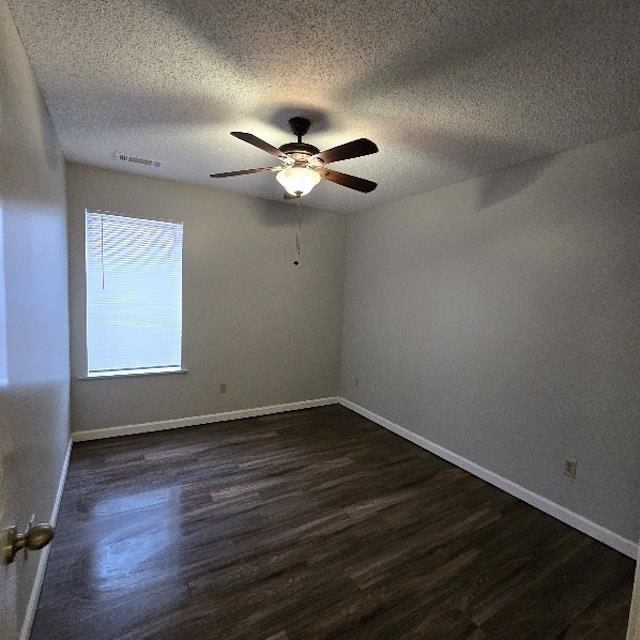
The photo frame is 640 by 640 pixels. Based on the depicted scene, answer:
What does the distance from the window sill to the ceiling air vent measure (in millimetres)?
1922

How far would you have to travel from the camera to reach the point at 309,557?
78.0 inches

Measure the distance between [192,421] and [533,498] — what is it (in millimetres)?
3152

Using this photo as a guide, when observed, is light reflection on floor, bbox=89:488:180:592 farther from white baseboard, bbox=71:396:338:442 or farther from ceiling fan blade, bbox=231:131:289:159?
ceiling fan blade, bbox=231:131:289:159

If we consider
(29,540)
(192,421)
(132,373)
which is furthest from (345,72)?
(192,421)

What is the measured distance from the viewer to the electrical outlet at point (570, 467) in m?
→ 2.36

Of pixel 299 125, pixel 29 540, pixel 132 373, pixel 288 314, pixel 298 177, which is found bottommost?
pixel 132 373

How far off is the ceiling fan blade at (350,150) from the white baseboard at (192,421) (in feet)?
9.66

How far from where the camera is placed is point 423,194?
349cm

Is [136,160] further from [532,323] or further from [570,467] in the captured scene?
[570,467]

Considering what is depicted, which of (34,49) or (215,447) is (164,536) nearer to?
(215,447)

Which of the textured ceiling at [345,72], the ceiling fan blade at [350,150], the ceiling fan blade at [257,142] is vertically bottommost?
the ceiling fan blade at [350,150]

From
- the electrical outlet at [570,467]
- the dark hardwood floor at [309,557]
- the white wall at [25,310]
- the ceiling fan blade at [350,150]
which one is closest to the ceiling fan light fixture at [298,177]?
the ceiling fan blade at [350,150]

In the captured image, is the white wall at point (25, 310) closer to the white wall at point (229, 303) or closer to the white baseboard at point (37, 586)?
the white baseboard at point (37, 586)

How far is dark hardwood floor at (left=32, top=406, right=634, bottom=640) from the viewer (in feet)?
5.24
